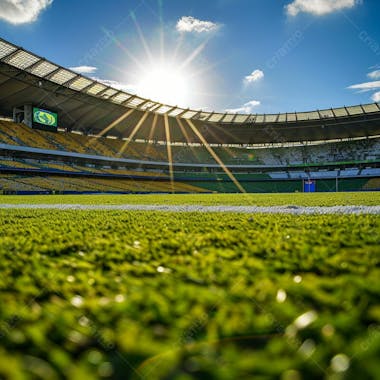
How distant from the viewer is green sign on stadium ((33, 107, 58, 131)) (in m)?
37.7

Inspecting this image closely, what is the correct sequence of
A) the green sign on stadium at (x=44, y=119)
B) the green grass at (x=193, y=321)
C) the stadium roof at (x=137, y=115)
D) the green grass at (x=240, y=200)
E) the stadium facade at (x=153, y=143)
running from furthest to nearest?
1. the green sign on stadium at (x=44, y=119)
2. the stadium facade at (x=153, y=143)
3. the stadium roof at (x=137, y=115)
4. the green grass at (x=240, y=200)
5. the green grass at (x=193, y=321)

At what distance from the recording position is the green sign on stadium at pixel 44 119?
37.7 meters

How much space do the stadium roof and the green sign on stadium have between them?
31.5 inches

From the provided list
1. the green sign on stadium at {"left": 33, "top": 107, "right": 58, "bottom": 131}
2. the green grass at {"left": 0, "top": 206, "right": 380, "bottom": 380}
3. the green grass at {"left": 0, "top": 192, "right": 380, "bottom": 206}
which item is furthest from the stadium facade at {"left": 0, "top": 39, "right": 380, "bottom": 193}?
the green grass at {"left": 0, "top": 206, "right": 380, "bottom": 380}

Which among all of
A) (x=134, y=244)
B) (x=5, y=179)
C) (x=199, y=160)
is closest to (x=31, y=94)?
(x=5, y=179)

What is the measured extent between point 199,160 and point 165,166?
7.18 m

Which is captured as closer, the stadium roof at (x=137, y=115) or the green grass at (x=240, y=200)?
the green grass at (x=240, y=200)

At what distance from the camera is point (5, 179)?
29297mm

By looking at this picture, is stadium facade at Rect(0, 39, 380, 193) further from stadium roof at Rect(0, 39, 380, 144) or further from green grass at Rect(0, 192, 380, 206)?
green grass at Rect(0, 192, 380, 206)

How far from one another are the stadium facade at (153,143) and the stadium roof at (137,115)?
15cm

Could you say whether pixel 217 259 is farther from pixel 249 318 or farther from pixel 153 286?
pixel 249 318

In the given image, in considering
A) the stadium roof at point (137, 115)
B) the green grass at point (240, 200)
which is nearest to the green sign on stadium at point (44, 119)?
the stadium roof at point (137, 115)

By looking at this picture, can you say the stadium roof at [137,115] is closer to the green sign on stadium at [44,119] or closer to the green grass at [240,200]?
the green sign on stadium at [44,119]

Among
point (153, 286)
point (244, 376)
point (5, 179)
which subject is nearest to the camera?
point (244, 376)
